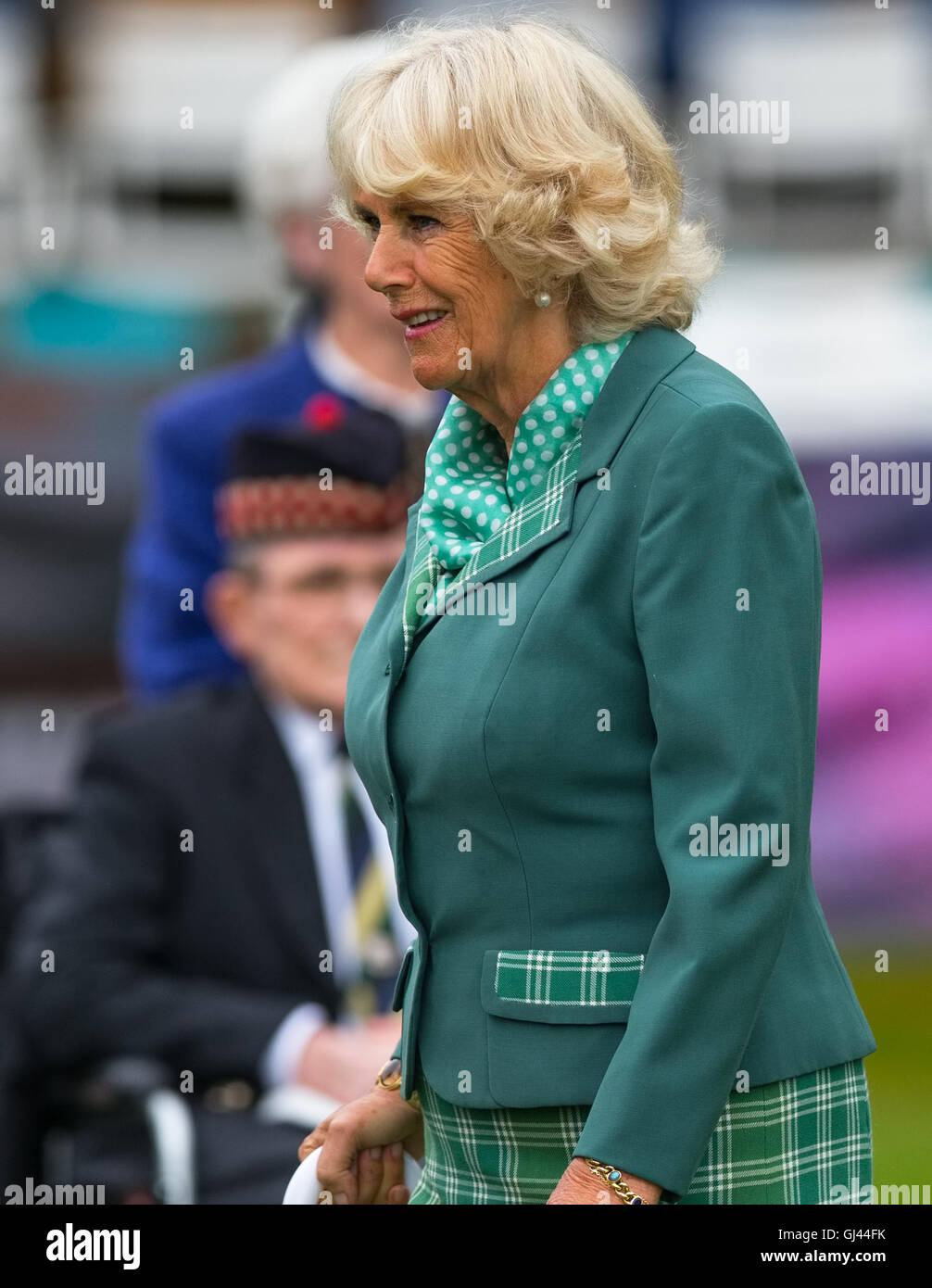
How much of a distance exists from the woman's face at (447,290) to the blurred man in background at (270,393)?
7.12ft

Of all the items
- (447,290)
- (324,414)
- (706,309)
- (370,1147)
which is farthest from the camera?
(706,309)

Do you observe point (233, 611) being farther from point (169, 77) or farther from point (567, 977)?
point (567, 977)

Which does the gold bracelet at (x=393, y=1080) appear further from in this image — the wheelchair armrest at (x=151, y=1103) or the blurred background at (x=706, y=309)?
the blurred background at (x=706, y=309)

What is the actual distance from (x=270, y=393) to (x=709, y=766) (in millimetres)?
2750

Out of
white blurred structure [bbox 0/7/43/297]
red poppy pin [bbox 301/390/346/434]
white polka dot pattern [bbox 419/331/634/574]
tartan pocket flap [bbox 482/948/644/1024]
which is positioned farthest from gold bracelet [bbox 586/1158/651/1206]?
white blurred structure [bbox 0/7/43/297]

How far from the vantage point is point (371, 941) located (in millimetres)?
3715

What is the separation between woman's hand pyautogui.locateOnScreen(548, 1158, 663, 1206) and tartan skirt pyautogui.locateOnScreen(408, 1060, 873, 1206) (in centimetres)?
3

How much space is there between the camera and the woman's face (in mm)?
1904

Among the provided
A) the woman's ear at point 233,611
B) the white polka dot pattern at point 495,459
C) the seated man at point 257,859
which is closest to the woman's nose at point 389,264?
the white polka dot pattern at point 495,459

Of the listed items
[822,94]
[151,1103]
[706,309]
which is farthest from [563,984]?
[822,94]

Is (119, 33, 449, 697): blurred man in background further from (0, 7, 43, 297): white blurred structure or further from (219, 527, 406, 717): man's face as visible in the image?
(0, 7, 43, 297): white blurred structure

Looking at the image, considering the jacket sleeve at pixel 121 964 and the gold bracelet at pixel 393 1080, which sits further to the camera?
the jacket sleeve at pixel 121 964

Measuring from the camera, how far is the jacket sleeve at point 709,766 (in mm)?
1701
